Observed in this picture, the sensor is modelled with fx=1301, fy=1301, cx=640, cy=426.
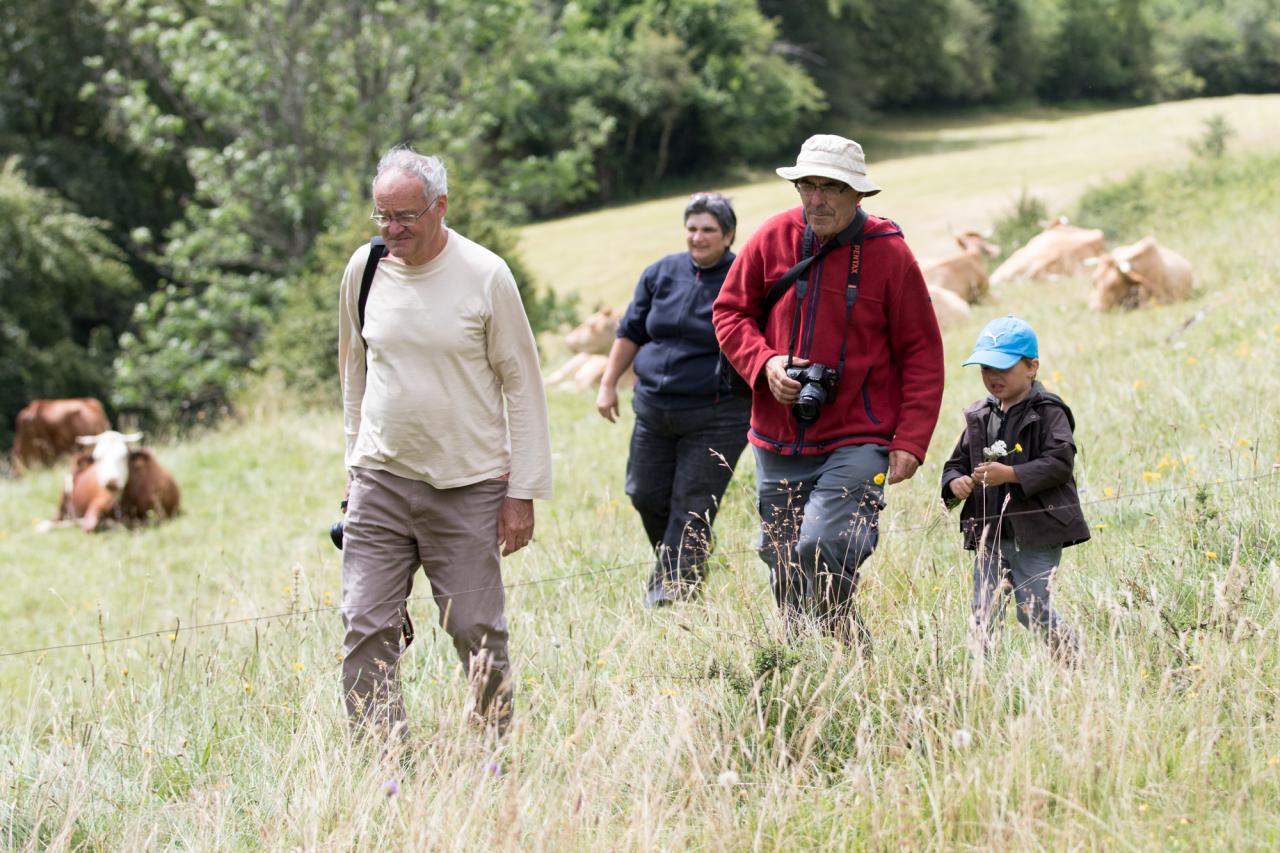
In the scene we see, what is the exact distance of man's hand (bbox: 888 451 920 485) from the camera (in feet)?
13.8

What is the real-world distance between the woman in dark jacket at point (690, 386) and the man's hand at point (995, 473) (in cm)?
166

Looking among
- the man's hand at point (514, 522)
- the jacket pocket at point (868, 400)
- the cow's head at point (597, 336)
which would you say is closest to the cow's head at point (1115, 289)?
the cow's head at point (597, 336)

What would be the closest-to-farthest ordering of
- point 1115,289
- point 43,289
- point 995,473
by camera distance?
point 995,473 < point 1115,289 < point 43,289

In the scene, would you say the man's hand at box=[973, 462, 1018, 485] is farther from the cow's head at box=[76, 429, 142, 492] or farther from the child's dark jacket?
the cow's head at box=[76, 429, 142, 492]

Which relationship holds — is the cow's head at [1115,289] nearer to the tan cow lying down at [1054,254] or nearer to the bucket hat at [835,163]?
the tan cow lying down at [1054,254]

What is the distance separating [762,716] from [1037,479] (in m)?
1.34

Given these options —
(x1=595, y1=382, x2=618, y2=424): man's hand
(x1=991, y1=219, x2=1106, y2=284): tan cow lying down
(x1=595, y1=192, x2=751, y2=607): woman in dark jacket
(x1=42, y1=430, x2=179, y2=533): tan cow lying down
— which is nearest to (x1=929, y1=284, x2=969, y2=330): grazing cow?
(x1=991, y1=219, x2=1106, y2=284): tan cow lying down

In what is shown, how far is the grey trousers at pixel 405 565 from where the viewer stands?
4.21 meters

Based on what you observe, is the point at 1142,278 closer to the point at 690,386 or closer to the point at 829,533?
the point at 690,386

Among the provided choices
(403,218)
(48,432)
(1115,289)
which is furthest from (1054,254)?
(403,218)

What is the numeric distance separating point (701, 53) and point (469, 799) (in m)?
45.0

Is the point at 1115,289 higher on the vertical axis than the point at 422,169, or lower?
lower

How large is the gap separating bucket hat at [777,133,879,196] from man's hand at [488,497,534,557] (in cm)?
138

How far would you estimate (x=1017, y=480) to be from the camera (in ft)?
13.5
